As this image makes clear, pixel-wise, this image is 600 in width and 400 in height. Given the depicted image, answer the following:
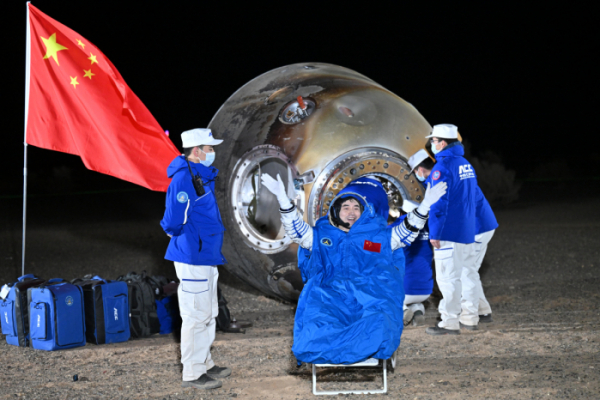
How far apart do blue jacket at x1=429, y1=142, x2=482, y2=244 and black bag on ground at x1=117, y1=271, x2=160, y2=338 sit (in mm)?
2903

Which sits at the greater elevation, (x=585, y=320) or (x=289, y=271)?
(x=289, y=271)

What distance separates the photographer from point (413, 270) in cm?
684

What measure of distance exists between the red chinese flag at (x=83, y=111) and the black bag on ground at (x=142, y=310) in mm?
1053

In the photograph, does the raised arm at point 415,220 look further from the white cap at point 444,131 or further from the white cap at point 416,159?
the white cap at point 444,131

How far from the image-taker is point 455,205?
20.9 ft

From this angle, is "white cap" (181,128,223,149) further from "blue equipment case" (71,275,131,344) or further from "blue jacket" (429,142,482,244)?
"blue jacket" (429,142,482,244)

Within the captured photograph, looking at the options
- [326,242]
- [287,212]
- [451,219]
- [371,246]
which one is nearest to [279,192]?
[287,212]

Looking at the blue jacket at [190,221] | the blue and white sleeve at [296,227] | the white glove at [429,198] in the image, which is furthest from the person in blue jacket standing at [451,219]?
the blue jacket at [190,221]

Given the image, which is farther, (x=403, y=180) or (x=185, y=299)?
(x=403, y=180)

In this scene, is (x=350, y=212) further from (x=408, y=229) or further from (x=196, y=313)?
(x=196, y=313)

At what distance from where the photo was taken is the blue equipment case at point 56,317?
246 inches

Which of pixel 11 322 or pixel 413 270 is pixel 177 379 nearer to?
pixel 11 322

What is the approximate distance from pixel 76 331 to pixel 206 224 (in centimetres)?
224

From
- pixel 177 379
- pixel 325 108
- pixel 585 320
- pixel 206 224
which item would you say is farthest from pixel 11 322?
pixel 585 320
